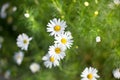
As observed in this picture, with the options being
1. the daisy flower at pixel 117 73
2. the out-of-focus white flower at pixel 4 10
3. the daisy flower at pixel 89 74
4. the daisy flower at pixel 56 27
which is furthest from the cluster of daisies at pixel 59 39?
the out-of-focus white flower at pixel 4 10

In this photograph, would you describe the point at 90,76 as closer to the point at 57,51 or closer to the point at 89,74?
the point at 89,74

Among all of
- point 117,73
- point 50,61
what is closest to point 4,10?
point 50,61

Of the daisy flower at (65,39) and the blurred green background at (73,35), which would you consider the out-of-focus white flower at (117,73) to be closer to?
the blurred green background at (73,35)

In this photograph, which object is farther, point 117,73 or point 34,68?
point 34,68

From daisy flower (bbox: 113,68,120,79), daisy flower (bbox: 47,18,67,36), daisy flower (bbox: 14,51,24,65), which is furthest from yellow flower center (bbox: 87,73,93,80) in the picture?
daisy flower (bbox: 14,51,24,65)

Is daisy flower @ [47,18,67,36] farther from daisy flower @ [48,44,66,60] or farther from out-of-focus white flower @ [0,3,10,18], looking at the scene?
out-of-focus white flower @ [0,3,10,18]

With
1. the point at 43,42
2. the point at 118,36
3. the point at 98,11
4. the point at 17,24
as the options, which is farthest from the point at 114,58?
the point at 17,24

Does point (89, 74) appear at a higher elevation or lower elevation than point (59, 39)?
lower
